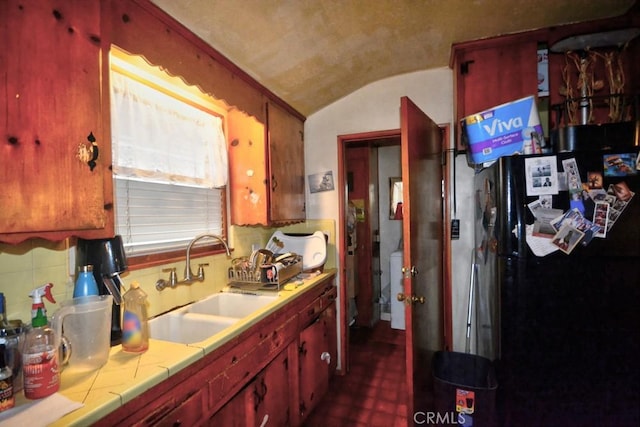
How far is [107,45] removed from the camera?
986 millimetres

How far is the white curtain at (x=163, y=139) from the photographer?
135 cm

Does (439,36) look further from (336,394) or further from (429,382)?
(336,394)

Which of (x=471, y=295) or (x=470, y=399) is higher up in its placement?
(x=471, y=295)

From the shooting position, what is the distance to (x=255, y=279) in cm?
179

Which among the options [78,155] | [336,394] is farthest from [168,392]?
[336,394]

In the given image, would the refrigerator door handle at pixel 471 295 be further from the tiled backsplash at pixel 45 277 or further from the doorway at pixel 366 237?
the tiled backsplash at pixel 45 277

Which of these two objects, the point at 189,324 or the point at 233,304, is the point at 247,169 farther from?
the point at 189,324

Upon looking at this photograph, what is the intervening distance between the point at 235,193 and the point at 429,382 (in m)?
1.71

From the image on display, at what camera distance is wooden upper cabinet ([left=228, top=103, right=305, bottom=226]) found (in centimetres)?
196

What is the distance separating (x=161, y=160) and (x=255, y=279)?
0.84 metres

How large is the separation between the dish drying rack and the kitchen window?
25cm

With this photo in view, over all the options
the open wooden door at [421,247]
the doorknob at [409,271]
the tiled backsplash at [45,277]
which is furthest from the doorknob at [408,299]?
the tiled backsplash at [45,277]

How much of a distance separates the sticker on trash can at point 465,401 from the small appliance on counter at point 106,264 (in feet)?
5.06

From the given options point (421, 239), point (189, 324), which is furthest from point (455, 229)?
point (189, 324)
